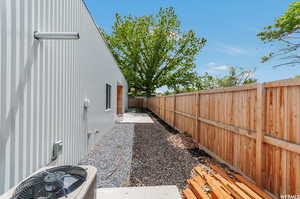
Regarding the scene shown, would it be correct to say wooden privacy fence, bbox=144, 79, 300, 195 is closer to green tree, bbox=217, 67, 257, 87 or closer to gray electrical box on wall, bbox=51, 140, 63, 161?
gray electrical box on wall, bbox=51, 140, 63, 161

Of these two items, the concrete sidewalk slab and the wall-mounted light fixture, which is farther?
the concrete sidewalk slab

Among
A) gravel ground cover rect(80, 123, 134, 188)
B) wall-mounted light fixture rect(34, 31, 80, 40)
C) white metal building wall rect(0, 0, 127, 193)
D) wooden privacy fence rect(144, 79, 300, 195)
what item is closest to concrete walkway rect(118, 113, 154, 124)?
gravel ground cover rect(80, 123, 134, 188)

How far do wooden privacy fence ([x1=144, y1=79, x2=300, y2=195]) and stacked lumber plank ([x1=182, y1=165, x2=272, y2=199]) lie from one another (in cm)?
29

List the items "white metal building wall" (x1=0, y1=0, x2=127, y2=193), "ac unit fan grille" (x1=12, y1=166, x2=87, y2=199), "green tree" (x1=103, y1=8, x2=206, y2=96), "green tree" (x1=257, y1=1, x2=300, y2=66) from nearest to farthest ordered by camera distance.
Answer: "ac unit fan grille" (x1=12, y1=166, x2=87, y2=199) → "white metal building wall" (x1=0, y1=0, x2=127, y2=193) → "green tree" (x1=257, y1=1, x2=300, y2=66) → "green tree" (x1=103, y1=8, x2=206, y2=96)

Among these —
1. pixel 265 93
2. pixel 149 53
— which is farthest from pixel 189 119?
pixel 149 53

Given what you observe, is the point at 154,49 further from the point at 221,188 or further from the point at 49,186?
the point at 49,186

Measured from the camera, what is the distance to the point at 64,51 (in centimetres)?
292

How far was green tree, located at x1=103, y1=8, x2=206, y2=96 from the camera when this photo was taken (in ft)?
67.6

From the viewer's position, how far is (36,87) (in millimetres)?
2084

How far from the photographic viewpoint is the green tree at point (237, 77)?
23688 mm

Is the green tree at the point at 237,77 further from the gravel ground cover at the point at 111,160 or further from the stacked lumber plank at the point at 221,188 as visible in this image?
the stacked lumber plank at the point at 221,188

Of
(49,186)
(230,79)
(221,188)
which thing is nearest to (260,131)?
(221,188)

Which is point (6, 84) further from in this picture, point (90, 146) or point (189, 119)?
point (189, 119)

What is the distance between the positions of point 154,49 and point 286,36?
13.4 meters
